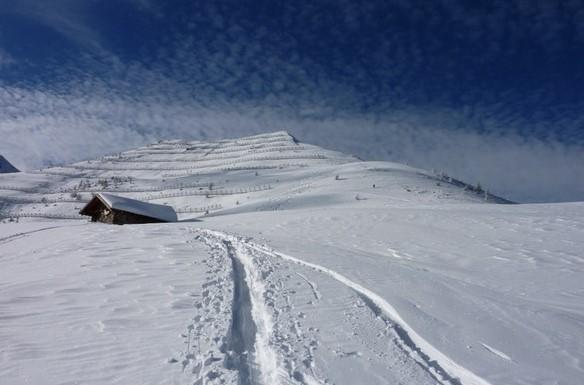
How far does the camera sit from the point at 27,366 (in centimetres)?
478

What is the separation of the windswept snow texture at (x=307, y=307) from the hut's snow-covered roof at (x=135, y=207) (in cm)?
1870

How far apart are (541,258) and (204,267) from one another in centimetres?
1211

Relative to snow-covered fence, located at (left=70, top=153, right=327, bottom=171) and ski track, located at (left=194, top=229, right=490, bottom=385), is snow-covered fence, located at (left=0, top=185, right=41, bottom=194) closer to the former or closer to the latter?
snow-covered fence, located at (left=70, top=153, right=327, bottom=171)

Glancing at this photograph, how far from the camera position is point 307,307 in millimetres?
7738

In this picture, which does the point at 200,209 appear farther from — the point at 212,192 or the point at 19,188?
the point at 19,188

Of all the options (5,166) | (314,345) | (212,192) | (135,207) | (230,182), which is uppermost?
(5,166)

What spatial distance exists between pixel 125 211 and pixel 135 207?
97 cm

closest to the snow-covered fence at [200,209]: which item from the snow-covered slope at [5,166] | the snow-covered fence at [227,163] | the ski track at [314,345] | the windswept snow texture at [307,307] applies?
the windswept snow texture at [307,307]

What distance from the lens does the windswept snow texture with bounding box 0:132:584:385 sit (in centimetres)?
505

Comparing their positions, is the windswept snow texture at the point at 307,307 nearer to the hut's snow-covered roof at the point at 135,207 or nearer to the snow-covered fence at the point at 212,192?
the hut's snow-covered roof at the point at 135,207

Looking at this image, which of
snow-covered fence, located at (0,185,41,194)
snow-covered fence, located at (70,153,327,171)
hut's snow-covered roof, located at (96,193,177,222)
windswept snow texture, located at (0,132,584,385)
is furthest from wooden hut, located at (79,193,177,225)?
snow-covered fence, located at (70,153,327,171)

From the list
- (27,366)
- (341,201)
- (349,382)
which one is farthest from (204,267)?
(341,201)

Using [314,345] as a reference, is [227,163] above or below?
above

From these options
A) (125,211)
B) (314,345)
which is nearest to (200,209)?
(125,211)
